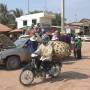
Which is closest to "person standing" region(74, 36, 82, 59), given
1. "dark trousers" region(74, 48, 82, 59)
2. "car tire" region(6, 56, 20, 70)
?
"dark trousers" region(74, 48, 82, 59)

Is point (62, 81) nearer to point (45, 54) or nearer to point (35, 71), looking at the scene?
point (35, 71)

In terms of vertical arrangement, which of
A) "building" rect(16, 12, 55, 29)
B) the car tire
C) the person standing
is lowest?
the car tire

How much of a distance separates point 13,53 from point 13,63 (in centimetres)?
47

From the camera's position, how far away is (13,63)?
15.8m

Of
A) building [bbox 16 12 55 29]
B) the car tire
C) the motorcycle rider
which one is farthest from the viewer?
building [bbox 16 12 55 29]

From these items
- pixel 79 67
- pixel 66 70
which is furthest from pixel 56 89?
pixel 79 67

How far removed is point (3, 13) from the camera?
231 ft

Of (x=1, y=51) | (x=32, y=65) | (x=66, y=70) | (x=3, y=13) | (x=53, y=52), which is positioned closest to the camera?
(x=32, y=65)

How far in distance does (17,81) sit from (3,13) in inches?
2321

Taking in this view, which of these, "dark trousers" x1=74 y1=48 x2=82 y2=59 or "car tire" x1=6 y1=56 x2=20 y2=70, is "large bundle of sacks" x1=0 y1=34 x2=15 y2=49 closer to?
"car tire" x1=6 y1=56 x2=20 y2=70

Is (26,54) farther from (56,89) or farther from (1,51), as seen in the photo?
(56,89)

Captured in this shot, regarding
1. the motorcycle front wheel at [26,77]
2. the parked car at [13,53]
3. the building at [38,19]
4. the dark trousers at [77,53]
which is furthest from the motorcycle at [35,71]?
the building at [38,19]

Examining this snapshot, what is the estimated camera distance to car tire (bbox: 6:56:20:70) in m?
15.7

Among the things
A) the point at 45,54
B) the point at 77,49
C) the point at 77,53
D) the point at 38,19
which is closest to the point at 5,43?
the point at 45,54
